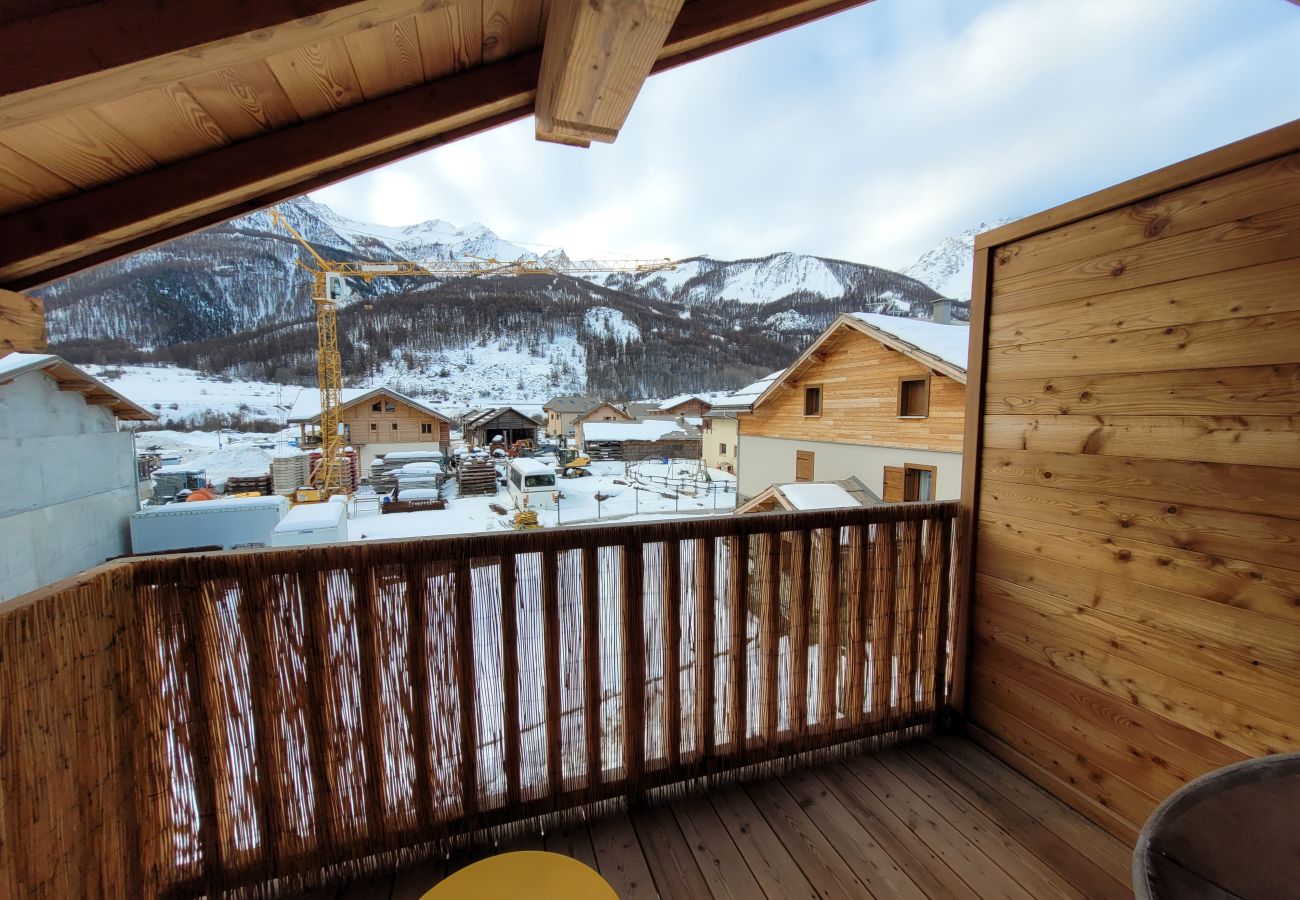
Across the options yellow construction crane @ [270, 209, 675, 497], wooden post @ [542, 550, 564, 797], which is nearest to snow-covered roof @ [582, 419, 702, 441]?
yellow construction crane @ [270, 209, 675, 497]

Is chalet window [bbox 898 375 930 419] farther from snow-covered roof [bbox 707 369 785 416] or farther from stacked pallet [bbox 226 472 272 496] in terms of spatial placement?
stacked pallet [bbox 226 472 272 496]

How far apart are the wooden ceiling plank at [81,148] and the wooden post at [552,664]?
1300 millimetres

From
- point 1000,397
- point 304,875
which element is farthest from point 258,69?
point 1000,397

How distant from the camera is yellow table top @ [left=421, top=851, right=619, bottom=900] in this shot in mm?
943

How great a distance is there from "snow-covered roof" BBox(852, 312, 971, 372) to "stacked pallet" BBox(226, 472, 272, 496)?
64.2ft

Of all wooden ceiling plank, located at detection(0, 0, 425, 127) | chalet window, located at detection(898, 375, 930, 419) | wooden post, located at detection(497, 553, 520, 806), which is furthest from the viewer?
chalet window, located at detection(898, 375, 930, 419)

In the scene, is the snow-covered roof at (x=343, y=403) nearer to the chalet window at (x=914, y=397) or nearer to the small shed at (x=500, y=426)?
the small shed at (x=500, y=426)

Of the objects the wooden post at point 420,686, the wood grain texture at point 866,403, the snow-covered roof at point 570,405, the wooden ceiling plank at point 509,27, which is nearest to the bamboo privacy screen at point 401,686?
the wooden post at point 420,686

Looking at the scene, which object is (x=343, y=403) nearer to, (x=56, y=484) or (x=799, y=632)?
(x=56, y=484)

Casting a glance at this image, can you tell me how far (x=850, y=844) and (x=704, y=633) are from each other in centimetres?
76

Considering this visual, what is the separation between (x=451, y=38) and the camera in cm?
108

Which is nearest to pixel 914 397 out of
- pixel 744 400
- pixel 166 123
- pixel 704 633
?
pixel 744 400

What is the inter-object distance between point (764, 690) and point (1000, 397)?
56.5 inches

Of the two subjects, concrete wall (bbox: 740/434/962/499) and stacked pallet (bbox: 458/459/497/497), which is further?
stacked pallet (bbox: 458/459/497/497)
